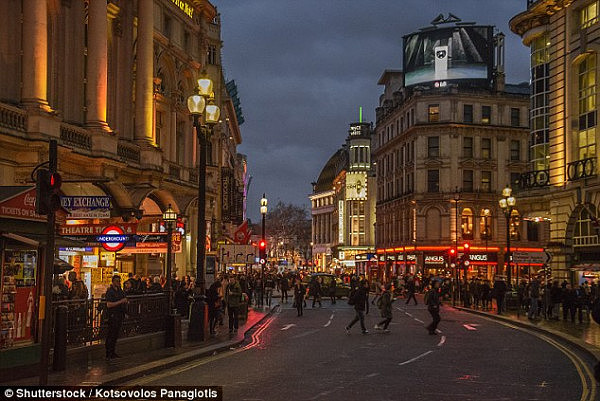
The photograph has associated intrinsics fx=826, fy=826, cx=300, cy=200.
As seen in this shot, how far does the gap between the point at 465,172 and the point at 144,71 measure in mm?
52296

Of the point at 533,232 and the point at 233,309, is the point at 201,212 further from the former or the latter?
the point at 533,232

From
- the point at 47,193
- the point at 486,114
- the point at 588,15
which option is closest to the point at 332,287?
the point at 588,15

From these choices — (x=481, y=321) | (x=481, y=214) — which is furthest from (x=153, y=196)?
(x=481, y=214)

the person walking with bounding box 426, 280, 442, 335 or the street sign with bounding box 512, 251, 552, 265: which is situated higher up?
the street sign with bounding box 512, 251, 552, 265

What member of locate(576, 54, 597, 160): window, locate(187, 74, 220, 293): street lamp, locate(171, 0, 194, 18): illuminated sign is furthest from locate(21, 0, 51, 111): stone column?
locate(576, 54, 597, 160): window

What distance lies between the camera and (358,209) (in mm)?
126500

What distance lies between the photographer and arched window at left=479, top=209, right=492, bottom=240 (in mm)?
83062

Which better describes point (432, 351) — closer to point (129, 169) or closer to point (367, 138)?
point (129, 169)

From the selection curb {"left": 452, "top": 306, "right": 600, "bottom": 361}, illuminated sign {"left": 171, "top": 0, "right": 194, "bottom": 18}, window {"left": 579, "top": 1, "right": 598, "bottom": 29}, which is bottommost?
curb {"left": 452, "top": 306, "right": 600, "bottom": 361}

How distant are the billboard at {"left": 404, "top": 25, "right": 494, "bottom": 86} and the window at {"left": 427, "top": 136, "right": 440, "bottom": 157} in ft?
25.0

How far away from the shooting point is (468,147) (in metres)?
83.7

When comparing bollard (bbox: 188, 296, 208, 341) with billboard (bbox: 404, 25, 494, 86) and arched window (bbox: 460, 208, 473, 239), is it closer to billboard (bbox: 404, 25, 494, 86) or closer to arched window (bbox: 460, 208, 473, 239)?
arched window (bbox: 460, 208, 473, 239)

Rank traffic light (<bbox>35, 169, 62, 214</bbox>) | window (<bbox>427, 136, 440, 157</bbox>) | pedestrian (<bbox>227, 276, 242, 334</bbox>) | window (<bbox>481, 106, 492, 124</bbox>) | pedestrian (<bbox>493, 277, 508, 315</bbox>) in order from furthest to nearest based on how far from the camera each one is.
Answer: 1. window (<bbox>481, 106, 492, 124</bbox>)
2. window (<bbox>427, 136, 440, 157</bbox>)
3. pedestrian (<bbox>493, 277, 508, 315</bbox>)
4. pedestrian (<bbox>227, 276, 242, 334</bbox>)
5. traffic light (<bbox>35, 169, 62, 214</bbox>)

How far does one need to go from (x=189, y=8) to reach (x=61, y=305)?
31.0m
